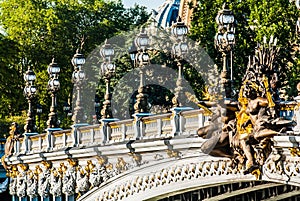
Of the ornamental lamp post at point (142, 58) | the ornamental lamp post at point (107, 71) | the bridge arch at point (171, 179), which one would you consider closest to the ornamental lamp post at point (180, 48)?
the ornamental lamp post at point (142, 58)

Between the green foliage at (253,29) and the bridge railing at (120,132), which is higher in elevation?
the green foliage at (253,29)

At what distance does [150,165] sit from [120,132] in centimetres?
234

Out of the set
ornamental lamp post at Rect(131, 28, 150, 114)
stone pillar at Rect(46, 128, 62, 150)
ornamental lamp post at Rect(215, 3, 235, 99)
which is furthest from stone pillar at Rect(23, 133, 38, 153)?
ornamental lamp post at Rect(215, 3, 235, 99)

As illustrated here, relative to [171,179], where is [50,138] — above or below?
above

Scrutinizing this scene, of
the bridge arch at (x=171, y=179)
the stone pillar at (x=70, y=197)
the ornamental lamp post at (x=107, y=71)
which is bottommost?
the stone pillar at (x=70, y=197)

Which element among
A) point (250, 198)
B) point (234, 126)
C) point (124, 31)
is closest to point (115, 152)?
point (250, 198)

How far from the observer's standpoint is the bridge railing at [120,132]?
112ft

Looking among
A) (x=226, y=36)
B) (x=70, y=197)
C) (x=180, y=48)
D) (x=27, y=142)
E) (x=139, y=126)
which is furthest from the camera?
(x=27, y=142)

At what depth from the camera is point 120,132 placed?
38.8m

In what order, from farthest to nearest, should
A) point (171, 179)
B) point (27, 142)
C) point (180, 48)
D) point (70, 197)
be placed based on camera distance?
point (27, 142)
point (70, 197)
point (171, 179)
point (180, 48)

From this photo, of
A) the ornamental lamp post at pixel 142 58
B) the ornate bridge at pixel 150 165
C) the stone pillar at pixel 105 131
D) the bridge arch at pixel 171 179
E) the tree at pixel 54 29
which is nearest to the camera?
the ornate bridge at pixel 150 165

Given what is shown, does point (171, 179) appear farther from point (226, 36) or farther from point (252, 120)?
point (252, 120)

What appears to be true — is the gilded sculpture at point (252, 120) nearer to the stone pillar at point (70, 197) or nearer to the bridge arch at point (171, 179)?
the bridge arch at point (171, 179)

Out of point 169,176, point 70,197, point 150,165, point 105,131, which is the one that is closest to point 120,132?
point 105,131
